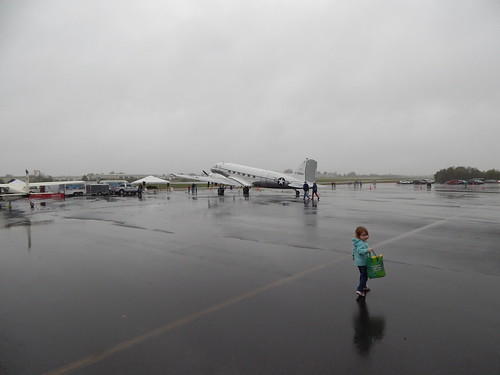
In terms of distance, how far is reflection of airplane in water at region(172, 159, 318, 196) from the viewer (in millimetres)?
33531

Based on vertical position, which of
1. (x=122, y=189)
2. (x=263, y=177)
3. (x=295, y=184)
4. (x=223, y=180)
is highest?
(x=263, y=177)

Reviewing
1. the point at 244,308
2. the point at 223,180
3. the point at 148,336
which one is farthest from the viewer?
the point at 223,180

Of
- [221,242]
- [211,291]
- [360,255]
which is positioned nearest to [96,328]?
[211,291]

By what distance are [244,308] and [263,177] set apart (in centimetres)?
3041

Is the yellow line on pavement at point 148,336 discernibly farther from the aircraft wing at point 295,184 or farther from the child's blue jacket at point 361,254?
the aircraft wing at point 295,184

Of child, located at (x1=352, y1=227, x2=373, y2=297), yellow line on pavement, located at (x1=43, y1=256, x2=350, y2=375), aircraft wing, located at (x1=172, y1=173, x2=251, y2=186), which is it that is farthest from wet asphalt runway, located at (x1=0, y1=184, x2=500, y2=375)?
aircraft wing, located at (x1=172, y1=173, x2=251, y2=186)

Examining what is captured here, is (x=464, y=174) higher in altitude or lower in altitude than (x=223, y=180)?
higher

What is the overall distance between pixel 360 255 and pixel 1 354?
5495 mm

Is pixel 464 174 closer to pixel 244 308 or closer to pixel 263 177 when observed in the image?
pixel 263 177

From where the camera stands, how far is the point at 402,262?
742 centimetres

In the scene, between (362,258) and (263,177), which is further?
(263,177)

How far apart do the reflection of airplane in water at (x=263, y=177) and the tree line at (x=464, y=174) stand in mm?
71575

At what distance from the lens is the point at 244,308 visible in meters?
4.86

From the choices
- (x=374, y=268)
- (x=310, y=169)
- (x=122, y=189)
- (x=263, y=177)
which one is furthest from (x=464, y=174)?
(x=374, y=268)
